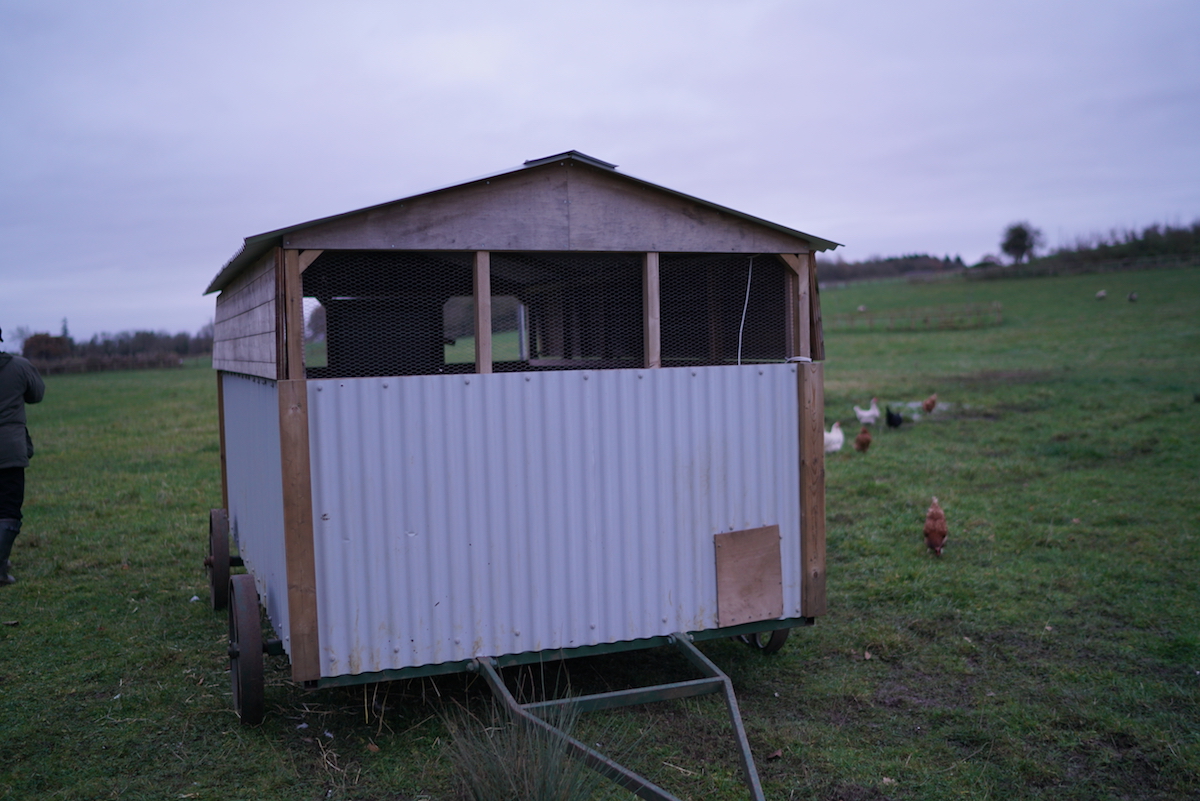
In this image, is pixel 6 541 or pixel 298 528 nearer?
pixel 298 528

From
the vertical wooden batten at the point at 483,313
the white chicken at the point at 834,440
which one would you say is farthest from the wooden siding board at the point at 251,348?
the white chicken at the point at 834,440

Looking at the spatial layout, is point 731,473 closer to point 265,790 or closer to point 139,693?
point 265,790

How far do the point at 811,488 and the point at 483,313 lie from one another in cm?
219

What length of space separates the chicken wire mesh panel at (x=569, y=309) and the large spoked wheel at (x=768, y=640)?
6.71 feet

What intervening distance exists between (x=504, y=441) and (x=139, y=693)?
2803mm

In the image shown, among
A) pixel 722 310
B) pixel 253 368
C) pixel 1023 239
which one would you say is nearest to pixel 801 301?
pixel 722 310

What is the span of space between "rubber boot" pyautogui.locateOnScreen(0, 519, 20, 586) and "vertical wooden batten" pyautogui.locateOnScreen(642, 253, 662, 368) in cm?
575

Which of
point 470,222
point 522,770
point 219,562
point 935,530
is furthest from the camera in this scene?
point 935,530

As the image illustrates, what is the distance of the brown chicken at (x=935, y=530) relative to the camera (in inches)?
299

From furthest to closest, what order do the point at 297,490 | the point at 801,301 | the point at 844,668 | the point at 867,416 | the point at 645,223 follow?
1. the point at 867,416
2. the point at 844,668
3. the point at 801,301
4. the point at 645,223
5. the point at 297,490

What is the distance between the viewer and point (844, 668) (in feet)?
18.0

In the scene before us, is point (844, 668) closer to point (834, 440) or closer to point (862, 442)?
point (834, 440)

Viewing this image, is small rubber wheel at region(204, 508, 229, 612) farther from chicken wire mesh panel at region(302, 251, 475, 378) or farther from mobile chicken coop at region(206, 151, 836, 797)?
chicken wire mesh panel at region(302, 251, 475, 378)

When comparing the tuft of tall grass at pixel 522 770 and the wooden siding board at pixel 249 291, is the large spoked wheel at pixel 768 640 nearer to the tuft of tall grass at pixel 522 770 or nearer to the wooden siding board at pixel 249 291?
the tuft of tall grass at pixel 522 770
